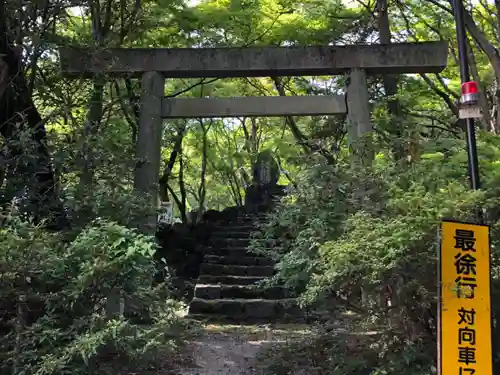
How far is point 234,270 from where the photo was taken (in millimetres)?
9273

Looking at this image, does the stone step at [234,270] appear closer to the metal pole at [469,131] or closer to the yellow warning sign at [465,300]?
the metal pole at [469,131]

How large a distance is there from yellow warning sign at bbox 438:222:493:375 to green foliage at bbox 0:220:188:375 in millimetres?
2016

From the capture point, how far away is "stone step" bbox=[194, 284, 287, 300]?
26.2ft

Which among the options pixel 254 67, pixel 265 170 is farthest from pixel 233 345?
pixel 265 170

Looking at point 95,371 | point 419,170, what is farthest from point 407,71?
point 95,371

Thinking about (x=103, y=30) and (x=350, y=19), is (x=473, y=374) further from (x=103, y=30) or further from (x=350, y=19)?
(x=350, y=19)

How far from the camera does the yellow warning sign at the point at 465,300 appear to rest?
3303mm

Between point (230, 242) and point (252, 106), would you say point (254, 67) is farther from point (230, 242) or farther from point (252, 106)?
point (230, 242)

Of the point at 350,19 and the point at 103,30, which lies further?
the point at 350,19

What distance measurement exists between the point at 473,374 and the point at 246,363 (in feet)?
8.10

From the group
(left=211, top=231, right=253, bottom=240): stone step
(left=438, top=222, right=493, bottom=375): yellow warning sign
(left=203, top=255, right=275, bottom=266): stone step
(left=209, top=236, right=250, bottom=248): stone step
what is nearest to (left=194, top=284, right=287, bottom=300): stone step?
(left=203, top=255, right=275, bottom=266): stone step

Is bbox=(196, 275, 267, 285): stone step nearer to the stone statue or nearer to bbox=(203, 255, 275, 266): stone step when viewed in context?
bbox=(203, 255, 275, 266): stone step

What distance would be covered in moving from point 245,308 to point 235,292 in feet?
2.10

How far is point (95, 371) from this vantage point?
10.9ft
